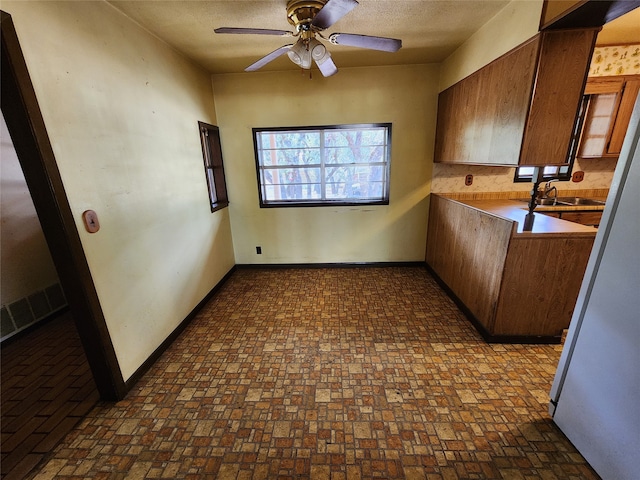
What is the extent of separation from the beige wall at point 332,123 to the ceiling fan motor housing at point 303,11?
5.35ft

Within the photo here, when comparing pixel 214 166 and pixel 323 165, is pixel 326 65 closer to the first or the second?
pixel 323 165

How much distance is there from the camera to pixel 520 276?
2014 millimetres

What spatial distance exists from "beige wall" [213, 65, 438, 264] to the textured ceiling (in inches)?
17.2

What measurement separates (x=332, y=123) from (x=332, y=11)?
2.01 metres

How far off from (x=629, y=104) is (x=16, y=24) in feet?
16.4

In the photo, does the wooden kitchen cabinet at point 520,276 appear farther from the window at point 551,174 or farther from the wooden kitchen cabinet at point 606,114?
the wooden kitchen cabinet at point 606,114

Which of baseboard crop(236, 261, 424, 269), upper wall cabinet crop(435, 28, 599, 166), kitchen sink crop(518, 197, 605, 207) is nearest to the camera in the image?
upper wall cabinet crop(435, 28, 599, 166)

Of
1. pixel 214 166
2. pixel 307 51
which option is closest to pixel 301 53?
pixel 307 51

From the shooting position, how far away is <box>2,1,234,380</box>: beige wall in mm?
Result: 1402

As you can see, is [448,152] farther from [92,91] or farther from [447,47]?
[92,91]

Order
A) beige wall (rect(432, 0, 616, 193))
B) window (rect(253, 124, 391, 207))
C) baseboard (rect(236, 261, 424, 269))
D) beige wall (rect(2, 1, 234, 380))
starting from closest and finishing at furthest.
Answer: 1. beige wall (rect(2, 1, 234, 380))
2. beige wall (rect(432, 0, 616, 193))
3. window (rect(253, 124, 391, 207))
4. baseboard (rect(236, 261, 424, 269))

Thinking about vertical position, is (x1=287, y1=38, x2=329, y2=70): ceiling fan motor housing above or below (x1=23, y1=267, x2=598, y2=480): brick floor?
above

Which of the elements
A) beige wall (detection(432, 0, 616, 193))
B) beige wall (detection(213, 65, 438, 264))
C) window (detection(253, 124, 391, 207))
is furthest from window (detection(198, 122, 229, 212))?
beige wall (detection(432, 0, 616, 193))

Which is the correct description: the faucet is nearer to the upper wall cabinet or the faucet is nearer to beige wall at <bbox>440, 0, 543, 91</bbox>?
the upper wall cabinet
